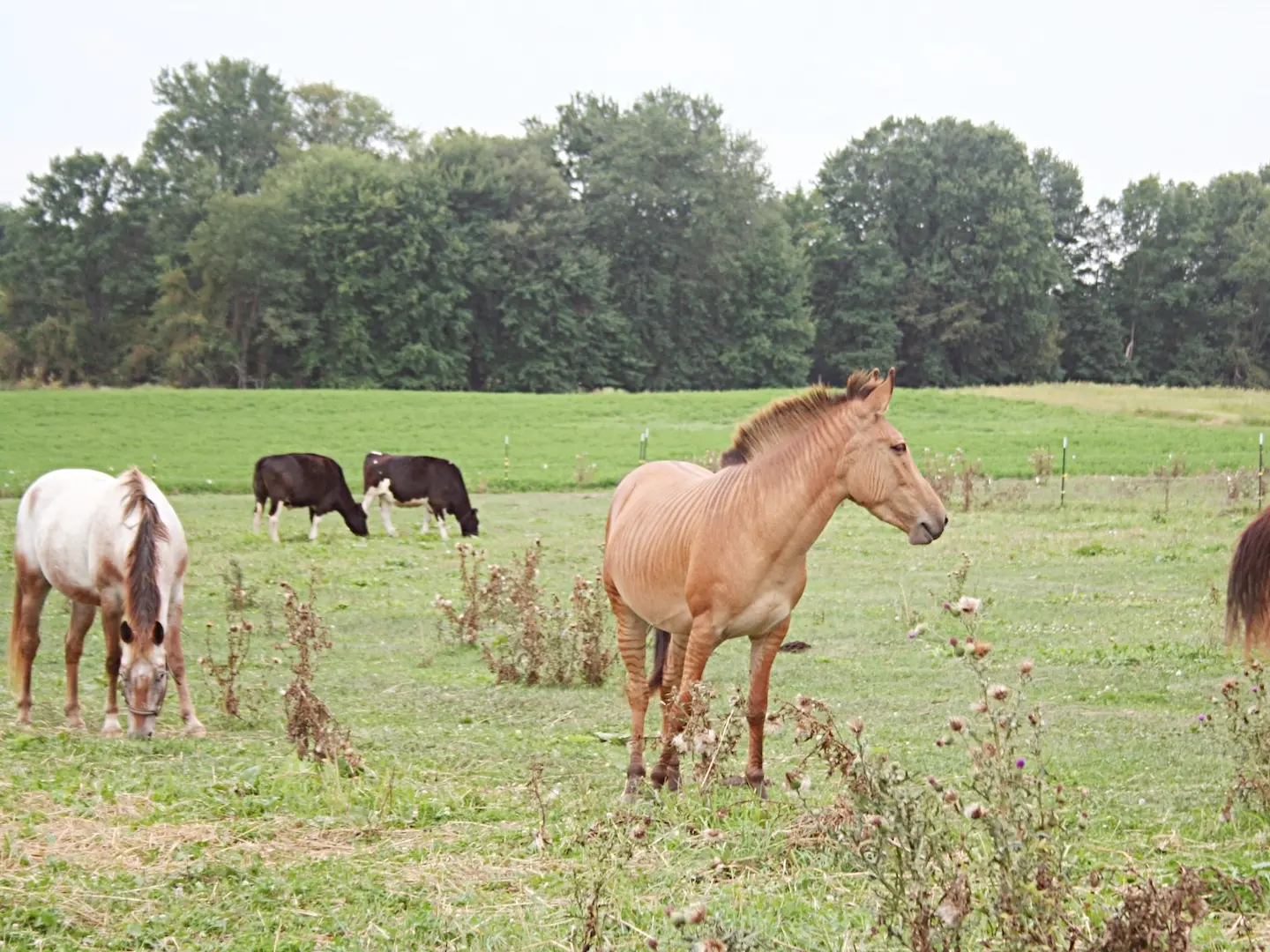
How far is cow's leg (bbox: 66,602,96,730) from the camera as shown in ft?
30.2

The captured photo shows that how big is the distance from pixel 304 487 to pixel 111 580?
44.1ft

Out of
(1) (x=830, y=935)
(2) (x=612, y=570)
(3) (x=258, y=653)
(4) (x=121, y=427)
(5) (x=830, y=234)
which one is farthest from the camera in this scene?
(5) (x=830, y=234)

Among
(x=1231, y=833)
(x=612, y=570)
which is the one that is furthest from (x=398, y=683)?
(x=1231, y=833)

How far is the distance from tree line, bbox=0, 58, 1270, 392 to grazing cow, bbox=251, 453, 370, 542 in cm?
3835

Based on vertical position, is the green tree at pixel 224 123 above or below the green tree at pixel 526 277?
above

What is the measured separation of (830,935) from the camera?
181 inches

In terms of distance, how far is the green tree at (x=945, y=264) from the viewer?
74750mm

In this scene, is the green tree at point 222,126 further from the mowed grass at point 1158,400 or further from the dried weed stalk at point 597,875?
the dried weed stalk at point 597,875

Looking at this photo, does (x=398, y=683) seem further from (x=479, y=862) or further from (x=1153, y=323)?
(x=1153, y=323)

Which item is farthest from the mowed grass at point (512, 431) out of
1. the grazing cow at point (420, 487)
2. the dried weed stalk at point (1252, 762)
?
the dried weed stalk at point (1252, 762)

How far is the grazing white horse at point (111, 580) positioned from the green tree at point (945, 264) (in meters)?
67.4

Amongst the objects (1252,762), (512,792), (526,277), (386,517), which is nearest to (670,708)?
(512,792)

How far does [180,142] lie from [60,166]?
9.68m

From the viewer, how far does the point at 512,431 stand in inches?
1640
